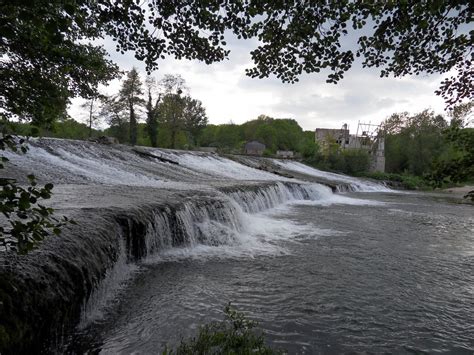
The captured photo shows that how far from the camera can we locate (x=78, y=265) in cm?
404

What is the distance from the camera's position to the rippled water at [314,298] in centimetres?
397

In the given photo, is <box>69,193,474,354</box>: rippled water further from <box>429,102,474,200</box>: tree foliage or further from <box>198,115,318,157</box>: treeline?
<box>198,115,318,157</box>: treeline

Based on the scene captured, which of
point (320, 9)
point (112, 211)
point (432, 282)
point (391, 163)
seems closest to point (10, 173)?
point (112, 211)

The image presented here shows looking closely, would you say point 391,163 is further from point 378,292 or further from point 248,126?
point 378,292

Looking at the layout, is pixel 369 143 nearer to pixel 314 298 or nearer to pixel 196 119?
pixel 196 119

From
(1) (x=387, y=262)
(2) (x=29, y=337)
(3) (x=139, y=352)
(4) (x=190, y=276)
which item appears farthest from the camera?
(1) (x=387, y=262)

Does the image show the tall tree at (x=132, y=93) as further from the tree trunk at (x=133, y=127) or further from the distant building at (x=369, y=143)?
the distant building at (x=369, y=143)

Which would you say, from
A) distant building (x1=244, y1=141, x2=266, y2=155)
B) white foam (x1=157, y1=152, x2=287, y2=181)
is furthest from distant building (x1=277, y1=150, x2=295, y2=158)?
white foam (x1=157, y1=152, x2=287, y2=181)

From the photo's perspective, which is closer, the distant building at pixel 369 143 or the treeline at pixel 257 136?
the distant building at pixel 369 143

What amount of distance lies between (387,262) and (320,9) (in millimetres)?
5577

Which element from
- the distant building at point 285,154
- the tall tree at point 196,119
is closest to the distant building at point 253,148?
the distant building at point 285,154

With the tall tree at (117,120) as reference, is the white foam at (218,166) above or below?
below

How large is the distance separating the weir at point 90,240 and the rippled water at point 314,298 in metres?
0.34

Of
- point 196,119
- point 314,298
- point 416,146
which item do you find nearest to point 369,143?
point 416,146
